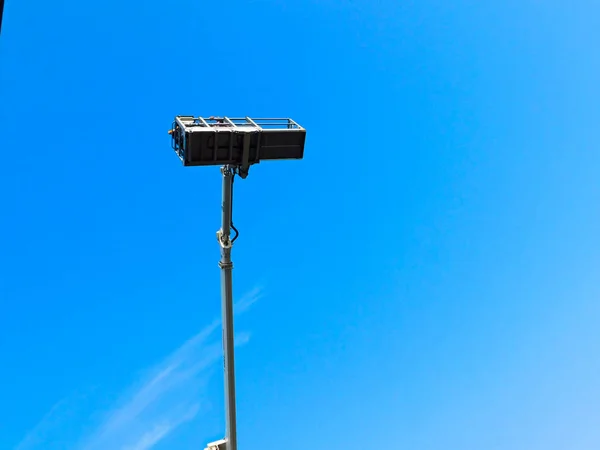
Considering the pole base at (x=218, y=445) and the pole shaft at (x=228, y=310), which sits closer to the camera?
the pole shaft at (x=228, y=310)

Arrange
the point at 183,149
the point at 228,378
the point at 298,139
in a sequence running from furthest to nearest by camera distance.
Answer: the point at 228,378 < the point at 298,139 < the point at 183,149

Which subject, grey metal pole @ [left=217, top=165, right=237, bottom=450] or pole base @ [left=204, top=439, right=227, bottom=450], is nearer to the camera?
grey metal pole @ [left=217, top=165, right=237, bottom=450]

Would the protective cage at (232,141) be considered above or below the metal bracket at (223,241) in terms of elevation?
above

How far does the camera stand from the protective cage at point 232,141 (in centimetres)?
1451

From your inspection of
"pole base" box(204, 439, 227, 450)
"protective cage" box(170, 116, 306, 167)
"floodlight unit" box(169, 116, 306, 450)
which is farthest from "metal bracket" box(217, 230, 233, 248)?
"pole base" box(204, 439, 227, 450)

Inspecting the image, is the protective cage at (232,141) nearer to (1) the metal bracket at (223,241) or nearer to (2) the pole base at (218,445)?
(1) the metal bracket at (223,241)

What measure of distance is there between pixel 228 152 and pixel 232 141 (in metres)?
0.40

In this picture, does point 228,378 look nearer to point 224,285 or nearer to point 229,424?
point 229,424

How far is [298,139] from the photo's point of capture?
53.7 ft

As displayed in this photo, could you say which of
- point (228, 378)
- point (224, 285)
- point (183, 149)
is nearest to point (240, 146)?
point (183, 149)

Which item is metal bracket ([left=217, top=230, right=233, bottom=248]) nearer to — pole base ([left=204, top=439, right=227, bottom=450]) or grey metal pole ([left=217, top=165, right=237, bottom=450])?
grey metal pole ([left=217, top=165, right=237, bottom=450])

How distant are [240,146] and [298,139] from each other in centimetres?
222

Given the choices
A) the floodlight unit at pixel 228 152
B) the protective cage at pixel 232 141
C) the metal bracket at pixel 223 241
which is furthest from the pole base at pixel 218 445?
the protective cage at pixel 232 141

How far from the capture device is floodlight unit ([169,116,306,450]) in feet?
48.1
